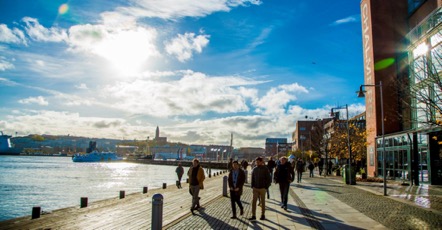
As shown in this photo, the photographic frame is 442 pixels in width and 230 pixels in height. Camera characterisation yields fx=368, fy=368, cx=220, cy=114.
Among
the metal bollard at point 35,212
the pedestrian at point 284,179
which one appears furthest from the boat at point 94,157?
the pedestrian at point 284,179

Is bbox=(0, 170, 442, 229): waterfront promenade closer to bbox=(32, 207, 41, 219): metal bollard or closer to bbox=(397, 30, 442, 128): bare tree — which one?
bbox=(32, 207, 41, 219): metal bollard

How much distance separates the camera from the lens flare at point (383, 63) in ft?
123

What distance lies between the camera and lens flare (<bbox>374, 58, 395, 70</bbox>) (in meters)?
37.4

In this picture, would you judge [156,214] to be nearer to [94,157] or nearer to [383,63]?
[383,63]

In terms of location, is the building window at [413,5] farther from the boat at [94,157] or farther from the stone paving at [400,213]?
the boat at [94,157]

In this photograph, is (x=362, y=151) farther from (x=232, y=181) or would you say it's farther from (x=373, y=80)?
(x=232, y=181)

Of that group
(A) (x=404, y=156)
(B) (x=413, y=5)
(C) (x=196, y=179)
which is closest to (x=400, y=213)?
(C) (x=196, y=179)

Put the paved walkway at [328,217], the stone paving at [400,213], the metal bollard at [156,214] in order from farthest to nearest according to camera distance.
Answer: the stone paving at [400,213], the paved walkway at [328,217], the metal bollard at [156,214]

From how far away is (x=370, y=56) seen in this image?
38.8m

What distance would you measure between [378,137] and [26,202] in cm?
3118

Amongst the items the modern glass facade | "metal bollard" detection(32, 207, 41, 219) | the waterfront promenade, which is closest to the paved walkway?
the waterfront promenade

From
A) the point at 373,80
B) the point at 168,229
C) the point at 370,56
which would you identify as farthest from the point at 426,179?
the point at 168,229

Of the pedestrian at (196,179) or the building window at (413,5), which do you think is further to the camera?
the building window at (413,5)

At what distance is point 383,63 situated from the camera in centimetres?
3759
